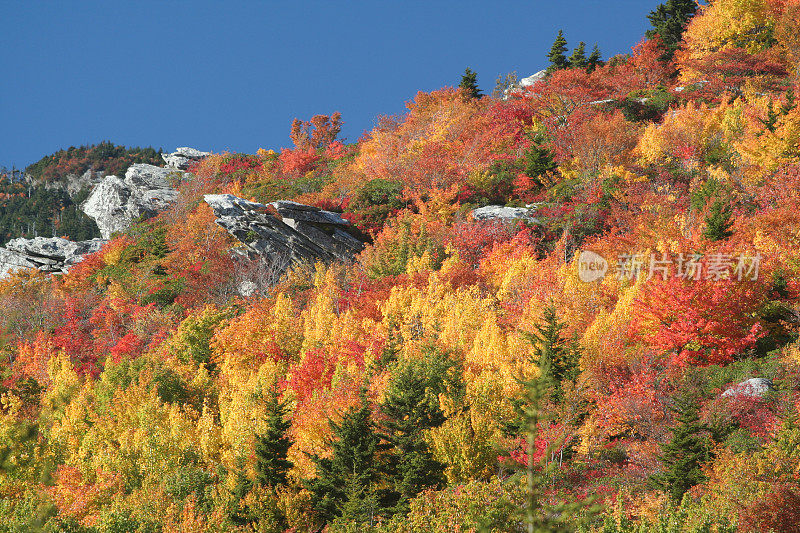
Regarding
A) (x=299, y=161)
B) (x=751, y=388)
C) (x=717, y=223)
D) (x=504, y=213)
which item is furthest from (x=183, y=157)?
(x=751, y=388)

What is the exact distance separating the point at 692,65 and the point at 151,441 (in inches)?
2177

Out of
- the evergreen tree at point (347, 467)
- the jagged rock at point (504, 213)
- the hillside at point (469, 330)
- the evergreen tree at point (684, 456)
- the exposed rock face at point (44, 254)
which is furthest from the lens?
the exposed rock face at point (44, 254)

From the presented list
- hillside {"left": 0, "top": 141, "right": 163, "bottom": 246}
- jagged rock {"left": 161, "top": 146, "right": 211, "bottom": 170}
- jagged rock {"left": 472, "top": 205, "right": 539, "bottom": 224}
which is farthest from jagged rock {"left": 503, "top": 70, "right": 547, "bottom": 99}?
hillside {"left": 0, "top": 141, "right": 163, "bottom": 246}

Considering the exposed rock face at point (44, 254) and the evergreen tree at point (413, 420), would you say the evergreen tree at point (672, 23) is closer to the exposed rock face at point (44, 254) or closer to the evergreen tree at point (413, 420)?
the evergreen tree at point (413, 420)

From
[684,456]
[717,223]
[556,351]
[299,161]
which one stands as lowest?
[684,456]

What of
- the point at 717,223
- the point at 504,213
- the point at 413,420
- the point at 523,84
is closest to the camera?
the point at 413,420

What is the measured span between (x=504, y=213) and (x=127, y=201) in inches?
1829

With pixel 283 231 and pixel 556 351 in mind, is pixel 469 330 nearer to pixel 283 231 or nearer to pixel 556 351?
pixel 556 351

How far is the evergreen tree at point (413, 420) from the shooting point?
24984 millimetres

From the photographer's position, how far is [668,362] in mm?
28797

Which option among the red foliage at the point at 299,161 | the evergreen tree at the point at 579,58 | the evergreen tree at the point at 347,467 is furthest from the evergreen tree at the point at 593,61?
the evergreen tree at the point at 347,467

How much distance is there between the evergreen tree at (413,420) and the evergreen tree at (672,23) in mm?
54942

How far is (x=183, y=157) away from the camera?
8856 centimetres

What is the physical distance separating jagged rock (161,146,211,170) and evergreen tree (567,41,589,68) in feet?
151
